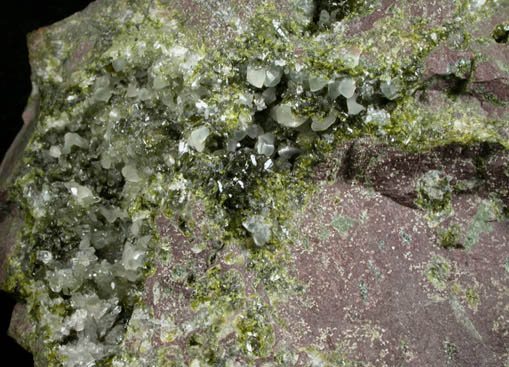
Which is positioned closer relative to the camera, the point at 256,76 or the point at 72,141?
the point at 256,76

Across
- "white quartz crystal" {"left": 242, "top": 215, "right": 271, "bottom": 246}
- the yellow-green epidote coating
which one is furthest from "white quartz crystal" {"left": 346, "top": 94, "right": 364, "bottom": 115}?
"white quartz crystal" {"left": 242, "top": 215, "right": 271, "bottom": 246}

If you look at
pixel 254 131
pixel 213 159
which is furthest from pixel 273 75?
pixel 213 159

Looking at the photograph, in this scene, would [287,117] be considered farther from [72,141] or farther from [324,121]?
[72,141]

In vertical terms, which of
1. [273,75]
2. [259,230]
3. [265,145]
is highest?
[273,75]

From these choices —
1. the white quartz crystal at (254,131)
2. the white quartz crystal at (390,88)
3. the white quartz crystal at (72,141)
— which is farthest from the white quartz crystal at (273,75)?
the white quartz crystal at (72,141)

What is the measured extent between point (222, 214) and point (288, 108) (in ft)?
1.00

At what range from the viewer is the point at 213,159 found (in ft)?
5.56

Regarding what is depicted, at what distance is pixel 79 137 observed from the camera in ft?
6.17

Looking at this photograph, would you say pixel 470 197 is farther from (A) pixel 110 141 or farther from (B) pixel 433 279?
(A) pixel 110 141

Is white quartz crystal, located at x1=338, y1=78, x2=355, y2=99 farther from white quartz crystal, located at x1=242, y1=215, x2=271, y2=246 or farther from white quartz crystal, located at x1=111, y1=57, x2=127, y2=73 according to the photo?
white quartz crystal, located at x1=111, y1=57, x2=127, y2=73

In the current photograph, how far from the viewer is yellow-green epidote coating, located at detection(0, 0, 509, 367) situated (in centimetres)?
159

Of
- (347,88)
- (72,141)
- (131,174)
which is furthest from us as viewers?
(72,141)

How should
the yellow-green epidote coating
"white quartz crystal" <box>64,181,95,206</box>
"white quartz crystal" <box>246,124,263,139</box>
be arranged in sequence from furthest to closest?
"white quartz crystal" <box>64,181,95,206</box>
"white quartz crystal" <box>246,124,263,139</box>
the yellow-green epidote coating

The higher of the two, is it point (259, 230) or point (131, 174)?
point (131, 174)
